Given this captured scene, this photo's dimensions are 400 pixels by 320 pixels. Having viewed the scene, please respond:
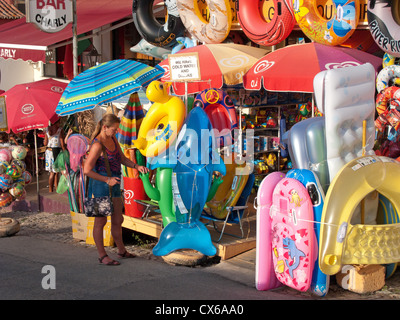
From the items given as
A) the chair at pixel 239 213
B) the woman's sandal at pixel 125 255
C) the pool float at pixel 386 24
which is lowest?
the woman's sandal at pixel 125 255

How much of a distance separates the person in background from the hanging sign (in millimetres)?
4331

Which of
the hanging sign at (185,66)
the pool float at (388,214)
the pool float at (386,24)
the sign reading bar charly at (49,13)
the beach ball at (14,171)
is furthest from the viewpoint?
the sign reading bar charly at (49,13)

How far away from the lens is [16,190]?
860cm

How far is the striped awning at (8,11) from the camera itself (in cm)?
1788

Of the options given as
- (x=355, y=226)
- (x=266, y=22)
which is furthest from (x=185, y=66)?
(x=266, y=22)

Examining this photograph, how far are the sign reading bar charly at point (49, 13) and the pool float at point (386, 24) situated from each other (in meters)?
4.46

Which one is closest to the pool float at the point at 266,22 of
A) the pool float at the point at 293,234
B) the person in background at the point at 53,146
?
the person in background at the point at 53,146

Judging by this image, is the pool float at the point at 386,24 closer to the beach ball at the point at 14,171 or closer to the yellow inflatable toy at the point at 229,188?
the yellow inflatable toy at the point at 229,188

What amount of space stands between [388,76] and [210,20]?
11.7 ft

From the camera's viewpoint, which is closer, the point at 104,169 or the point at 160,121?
the point at 104,169

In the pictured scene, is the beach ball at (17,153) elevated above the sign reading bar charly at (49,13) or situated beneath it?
situated beneath

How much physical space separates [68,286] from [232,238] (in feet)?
6.85

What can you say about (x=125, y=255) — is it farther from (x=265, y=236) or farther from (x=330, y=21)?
(x=330, y=21)

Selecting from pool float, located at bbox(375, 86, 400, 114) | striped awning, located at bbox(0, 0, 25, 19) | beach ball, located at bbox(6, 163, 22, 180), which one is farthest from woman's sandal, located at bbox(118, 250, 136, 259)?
striped awning, located at bbox(0, 0, 25, 19)
